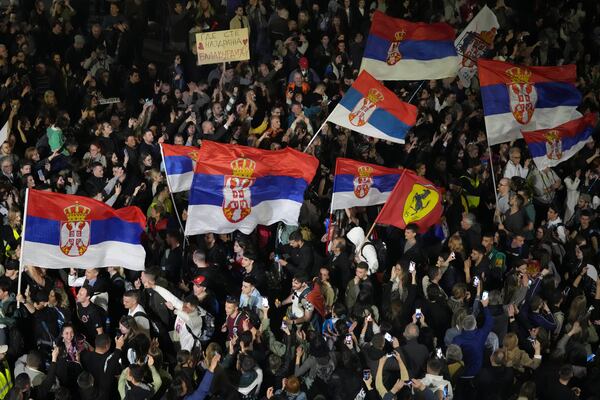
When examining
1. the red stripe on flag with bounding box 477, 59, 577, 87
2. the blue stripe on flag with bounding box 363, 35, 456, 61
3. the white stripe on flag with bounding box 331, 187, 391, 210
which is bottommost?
the white stripe on flag with bounding box 331, 187, 391, 210

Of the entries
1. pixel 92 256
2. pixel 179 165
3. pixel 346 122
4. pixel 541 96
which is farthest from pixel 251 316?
pixel 541 96

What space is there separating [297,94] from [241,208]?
5268 mm

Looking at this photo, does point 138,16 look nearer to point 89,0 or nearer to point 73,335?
point 89,0

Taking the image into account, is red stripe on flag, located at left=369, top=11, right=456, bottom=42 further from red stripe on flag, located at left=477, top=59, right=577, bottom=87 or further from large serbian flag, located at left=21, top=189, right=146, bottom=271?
large serbian flag, located at left=21, top=189, right=146, bottom=271

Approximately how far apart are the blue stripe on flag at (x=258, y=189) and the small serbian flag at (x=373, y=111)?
70.0 inches

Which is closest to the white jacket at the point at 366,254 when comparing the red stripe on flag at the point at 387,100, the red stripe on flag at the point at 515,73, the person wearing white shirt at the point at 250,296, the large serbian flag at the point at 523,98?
the person wearing white shirt at the point at 250,296

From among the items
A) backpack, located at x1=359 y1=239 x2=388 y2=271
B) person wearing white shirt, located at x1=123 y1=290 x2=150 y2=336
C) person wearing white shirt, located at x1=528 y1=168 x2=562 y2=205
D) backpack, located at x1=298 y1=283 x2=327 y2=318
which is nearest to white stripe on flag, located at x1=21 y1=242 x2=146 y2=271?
person wearing white shirt, located at x1=123 y1=290 x2=150 y2=336

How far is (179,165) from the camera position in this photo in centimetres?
1786

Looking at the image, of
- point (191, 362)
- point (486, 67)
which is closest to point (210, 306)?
point (191, 362)

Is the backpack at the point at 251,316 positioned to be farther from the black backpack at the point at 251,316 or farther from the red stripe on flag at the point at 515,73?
the red stripe on flag at the point at 515,73

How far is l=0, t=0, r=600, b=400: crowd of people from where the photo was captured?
14.0 meters

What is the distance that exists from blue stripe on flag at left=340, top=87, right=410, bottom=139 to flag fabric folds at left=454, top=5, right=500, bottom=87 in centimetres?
307

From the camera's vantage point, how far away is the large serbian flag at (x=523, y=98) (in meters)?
19.3

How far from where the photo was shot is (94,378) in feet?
45.6
